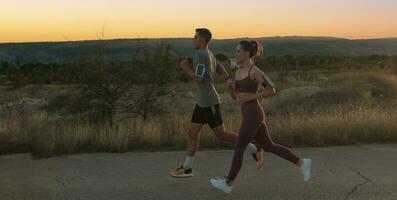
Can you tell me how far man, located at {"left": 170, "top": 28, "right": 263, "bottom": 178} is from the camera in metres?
6.95

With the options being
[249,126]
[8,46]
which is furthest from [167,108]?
[8,46]

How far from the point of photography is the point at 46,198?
20.4 feet

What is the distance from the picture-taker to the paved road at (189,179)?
6359 millimetres

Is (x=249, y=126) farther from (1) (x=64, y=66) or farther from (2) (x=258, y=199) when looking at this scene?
(1) (x=64, y=66)

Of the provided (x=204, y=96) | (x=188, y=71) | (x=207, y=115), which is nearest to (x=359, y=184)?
(x=207, y=115)

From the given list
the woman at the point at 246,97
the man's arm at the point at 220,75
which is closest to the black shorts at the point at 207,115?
the man's arm at the point at 220,75

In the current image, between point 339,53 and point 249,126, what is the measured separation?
161866 millimetres

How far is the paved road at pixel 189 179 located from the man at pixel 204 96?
26 centimetres

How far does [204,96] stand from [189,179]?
3.25 feet

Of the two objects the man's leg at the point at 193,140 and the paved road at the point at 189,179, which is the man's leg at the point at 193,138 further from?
the paved road at the point at 189,179

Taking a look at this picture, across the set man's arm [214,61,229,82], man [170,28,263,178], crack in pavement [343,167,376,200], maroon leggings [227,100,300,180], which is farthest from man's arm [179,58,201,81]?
crack in pavement [343,167,376,200]

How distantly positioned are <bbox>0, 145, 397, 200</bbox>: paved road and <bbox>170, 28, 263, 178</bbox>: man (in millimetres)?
261

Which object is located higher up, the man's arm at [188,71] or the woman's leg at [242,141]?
the man's arm at [188,71]

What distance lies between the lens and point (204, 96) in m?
7.01
